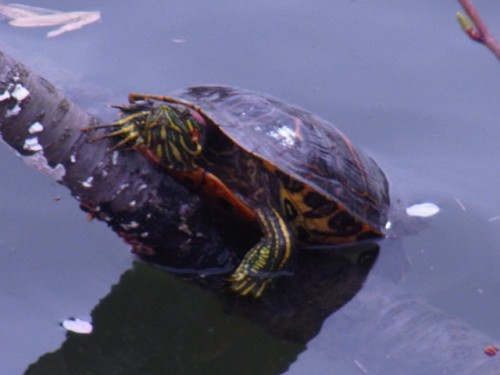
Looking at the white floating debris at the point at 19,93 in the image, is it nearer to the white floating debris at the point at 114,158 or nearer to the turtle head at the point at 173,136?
the white floating debris at the point at 114,158

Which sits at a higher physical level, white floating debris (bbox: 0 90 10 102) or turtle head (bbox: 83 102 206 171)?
white floating debris (bbox: 0 90 10 102)

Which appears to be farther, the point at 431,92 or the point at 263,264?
the point at 431,92

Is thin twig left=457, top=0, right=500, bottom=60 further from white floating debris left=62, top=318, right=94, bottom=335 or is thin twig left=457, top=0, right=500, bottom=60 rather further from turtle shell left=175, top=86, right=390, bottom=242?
white floating debris left=62, top=318, right=94, bottom=335

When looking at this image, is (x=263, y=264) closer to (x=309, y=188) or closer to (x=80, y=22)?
(x=309, y=188)

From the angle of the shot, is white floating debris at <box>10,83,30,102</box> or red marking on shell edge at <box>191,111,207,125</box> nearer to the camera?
white floating debris at <box>10,83,30,102</box>

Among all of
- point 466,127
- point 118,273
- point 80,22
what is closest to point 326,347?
Answer: point 118,273

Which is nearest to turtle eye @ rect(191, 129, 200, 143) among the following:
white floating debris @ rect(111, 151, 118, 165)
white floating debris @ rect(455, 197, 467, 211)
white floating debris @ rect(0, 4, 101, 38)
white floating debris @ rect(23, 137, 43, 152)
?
white floating debris @ rect(111, 151, 118, 165)
